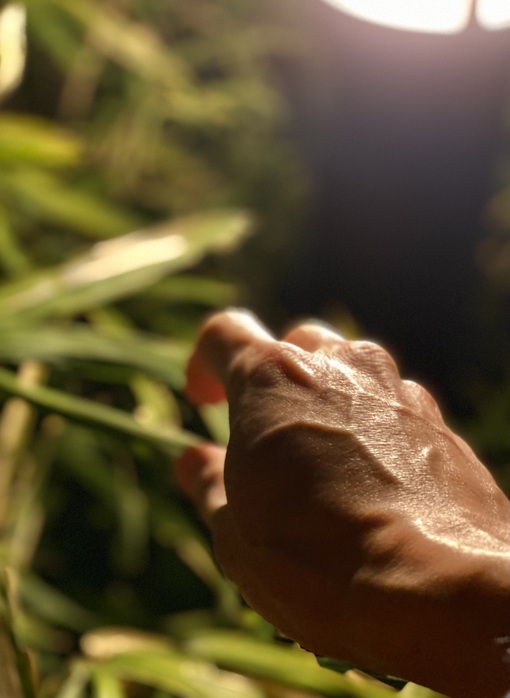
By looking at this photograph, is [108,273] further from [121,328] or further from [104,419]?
[104,419]

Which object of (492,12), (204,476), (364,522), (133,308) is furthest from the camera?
(133,308)

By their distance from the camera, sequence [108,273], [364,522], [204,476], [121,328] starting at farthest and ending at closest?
[121,328] → [108,273] → [204,476] → [364,522]

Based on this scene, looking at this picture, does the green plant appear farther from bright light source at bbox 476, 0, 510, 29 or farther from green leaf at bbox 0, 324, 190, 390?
bright light source at bbox 476, 0, 510, 29

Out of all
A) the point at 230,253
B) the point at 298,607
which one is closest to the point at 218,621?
the point at 298,607

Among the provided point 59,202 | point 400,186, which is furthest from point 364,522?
point 400,186

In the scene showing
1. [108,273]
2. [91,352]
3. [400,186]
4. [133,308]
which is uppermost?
[400,186]

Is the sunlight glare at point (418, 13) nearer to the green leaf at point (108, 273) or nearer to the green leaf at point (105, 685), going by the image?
the green leaf at point (108, 273)
